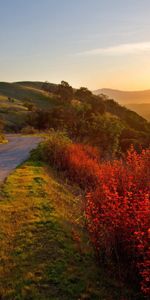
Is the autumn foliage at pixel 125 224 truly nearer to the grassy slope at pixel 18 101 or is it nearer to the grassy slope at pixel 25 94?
the grassy slope at pixel 18 101

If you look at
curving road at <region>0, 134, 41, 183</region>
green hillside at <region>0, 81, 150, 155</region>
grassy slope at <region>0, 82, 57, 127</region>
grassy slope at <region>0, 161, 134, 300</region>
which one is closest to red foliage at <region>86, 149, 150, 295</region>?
grassy slope at <region>0, 161, 134, 300</region>

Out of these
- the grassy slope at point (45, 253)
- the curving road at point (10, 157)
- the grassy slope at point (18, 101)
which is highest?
the grassy slope at point (18, 101)

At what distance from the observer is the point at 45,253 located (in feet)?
31.0

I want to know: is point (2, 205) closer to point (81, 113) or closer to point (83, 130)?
point (83, 130)

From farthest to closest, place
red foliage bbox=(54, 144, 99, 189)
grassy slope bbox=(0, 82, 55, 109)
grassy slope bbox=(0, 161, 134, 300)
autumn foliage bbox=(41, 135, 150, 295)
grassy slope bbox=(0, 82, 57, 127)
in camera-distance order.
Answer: grassy slope bbox=(0, 82, 55, 109) → grassy slope bbox=(0, 82, 57, 127) → red foliage bbox=(54, 144, 99, 189) → autumn foliage bbox=(41, 135, 150, 295) → grassy slope bbox=(0, 161, 134, 300)

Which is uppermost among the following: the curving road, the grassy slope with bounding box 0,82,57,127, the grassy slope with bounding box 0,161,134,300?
the grassy slope with bounding box 0,82,57,127

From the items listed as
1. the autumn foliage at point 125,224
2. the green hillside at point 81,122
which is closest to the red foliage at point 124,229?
the autumn foliage at point 125,224

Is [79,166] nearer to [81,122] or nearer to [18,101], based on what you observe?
[81,122]

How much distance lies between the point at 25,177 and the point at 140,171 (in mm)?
5693

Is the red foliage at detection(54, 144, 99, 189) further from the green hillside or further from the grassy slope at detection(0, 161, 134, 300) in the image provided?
the green hillside

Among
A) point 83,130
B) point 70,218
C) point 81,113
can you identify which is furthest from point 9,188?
point 81,113

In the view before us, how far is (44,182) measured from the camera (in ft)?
53.4

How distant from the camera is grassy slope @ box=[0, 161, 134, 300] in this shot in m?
7.99

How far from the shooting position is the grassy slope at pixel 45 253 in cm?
799
